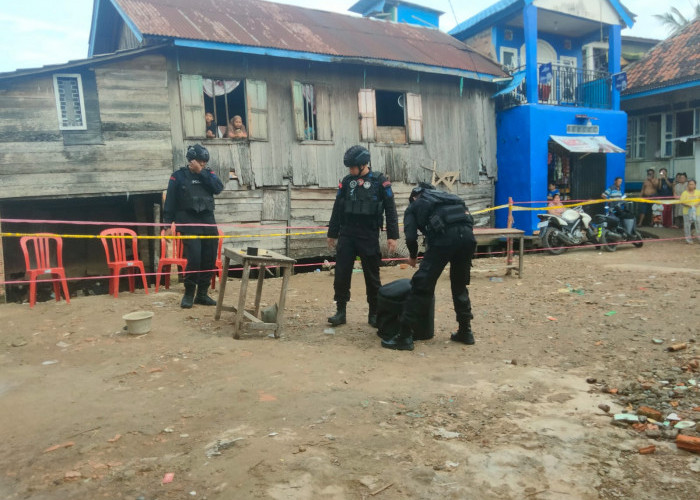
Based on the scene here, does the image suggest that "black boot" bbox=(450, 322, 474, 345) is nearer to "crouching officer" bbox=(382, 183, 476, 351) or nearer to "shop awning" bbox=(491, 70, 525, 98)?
"crouching officer" bbox=(382, 183, 476, 351)

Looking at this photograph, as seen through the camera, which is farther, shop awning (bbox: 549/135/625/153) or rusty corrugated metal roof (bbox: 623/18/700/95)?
rusty corrugated metal roof (bbox: 623/18/700/95)

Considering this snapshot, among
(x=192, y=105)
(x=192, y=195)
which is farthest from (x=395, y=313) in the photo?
(x=192, y=105)

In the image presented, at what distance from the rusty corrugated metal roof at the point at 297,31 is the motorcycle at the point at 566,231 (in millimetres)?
3932

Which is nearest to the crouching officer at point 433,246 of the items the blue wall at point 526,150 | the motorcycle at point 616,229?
the motorcycle at point 616,229

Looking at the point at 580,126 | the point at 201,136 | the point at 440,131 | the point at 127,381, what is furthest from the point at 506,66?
the point at 127,381

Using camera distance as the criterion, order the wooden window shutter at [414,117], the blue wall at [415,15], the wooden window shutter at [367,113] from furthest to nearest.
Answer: the blue wall at [415,15]
the wooden window shutter at [414,117]
the wooden window shutter at [367,113]

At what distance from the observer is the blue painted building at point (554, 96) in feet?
41.3

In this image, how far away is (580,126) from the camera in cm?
1343

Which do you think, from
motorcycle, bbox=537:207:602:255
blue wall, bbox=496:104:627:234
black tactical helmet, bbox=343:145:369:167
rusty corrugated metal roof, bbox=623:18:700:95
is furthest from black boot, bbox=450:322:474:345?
rusty corrugated metal roof, bbox=623:18:700:95

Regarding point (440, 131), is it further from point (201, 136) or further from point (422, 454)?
point (422, 454)

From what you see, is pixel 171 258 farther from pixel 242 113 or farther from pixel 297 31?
pixel 297 31

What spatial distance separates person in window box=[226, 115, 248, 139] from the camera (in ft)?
31.9

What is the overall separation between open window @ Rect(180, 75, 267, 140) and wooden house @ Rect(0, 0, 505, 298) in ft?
0.08

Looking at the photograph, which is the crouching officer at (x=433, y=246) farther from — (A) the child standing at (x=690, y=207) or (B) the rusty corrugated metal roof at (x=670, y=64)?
(B) the rusty corrugated metal roof at (x=670, y=64)
